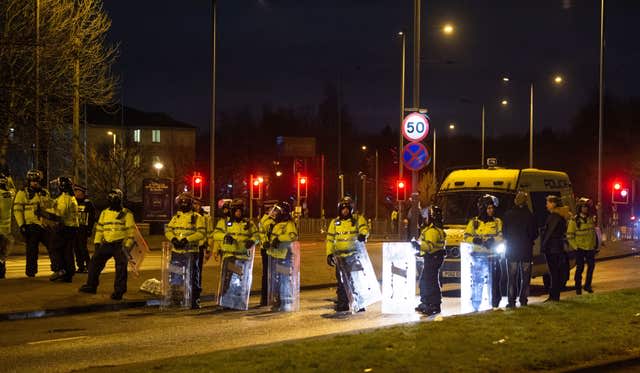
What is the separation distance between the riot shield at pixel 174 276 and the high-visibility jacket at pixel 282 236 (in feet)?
4.61

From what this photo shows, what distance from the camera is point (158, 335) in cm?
1225

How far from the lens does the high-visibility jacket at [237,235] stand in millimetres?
15375

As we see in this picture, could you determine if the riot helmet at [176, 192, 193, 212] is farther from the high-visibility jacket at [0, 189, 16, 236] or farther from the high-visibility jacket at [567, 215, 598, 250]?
the high-visibility jacket at [567, 215, 598, 250]

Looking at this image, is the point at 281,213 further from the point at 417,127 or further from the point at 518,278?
the point at 417,127

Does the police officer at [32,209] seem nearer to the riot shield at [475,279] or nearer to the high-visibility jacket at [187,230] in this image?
the high-visibility jacket at [187,230]

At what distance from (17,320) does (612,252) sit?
86.3ft

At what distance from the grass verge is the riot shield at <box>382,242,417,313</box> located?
2.08 meters

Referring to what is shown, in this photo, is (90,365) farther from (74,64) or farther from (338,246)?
(74,64)

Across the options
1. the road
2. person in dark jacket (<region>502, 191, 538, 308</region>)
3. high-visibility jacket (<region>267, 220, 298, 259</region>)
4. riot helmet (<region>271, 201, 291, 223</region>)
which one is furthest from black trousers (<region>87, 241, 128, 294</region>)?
person in dark jacket (<region>502, 191, 538, 308</region>)

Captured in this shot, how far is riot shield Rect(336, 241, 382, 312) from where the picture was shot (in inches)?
585

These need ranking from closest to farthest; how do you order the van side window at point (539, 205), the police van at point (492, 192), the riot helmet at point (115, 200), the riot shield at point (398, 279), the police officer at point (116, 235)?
1. the riot shield at point (398, 279)
2. the riot helmet at point (115, 200)
3. the police officer at point (116, 235)
4. the police van at point (492, 192)
5. the van side window at point (539, 205)

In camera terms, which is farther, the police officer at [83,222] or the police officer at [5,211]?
the police officer at [83,222]

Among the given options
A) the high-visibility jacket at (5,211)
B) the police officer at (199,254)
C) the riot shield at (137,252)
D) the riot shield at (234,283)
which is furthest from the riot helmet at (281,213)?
the high-visibility jacket at (5,211)

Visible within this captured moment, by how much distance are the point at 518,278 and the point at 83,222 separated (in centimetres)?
868
